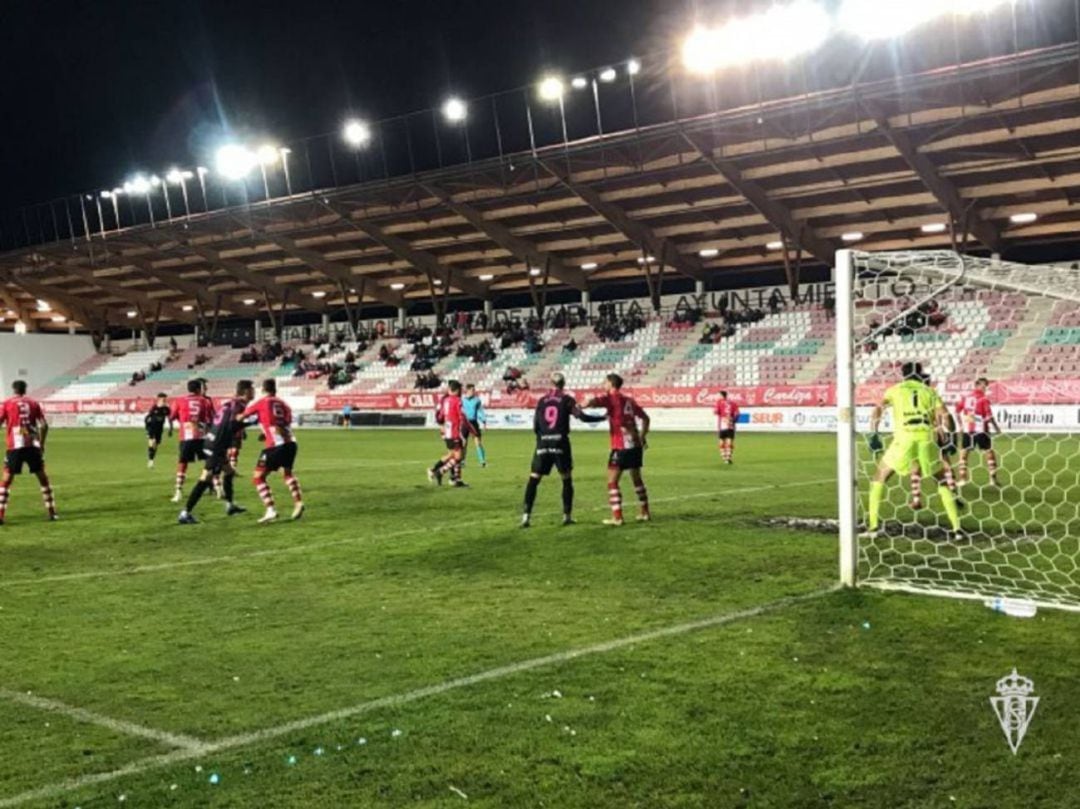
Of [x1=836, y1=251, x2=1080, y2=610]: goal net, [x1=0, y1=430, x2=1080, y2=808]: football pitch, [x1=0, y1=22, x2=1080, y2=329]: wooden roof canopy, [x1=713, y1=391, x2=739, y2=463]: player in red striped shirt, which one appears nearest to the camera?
[x1=0, y1=430, x2=1080, y2=808]: football pitch

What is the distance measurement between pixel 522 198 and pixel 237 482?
77.4 feet

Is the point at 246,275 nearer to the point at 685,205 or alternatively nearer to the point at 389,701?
the point at 685,205

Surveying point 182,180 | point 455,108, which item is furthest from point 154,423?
point 182,180

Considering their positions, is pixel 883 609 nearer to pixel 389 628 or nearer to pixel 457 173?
pixel 389 628

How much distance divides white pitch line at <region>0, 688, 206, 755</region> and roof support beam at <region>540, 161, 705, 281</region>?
1312 inches

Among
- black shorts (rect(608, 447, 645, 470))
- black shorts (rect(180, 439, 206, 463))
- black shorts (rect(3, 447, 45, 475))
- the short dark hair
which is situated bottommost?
black shorts (rect(608, 447, 645, 470))

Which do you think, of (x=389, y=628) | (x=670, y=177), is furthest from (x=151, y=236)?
(x=389, y=628)

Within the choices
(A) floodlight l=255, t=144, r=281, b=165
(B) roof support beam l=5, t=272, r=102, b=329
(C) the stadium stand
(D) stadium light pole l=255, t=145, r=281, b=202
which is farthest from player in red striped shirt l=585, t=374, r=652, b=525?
(B) roof support beam l=5, t=272, r=102, b=329

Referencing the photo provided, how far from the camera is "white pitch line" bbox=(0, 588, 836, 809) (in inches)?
180

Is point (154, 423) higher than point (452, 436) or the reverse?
higher

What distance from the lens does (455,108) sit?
38219mm

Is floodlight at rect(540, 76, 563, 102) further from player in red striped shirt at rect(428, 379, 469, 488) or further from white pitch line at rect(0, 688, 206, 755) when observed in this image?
white pitch line at rect(0, 688, 206, 755)

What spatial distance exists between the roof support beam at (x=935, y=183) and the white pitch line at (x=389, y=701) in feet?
84.6

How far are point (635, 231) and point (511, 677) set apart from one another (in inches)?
1471
